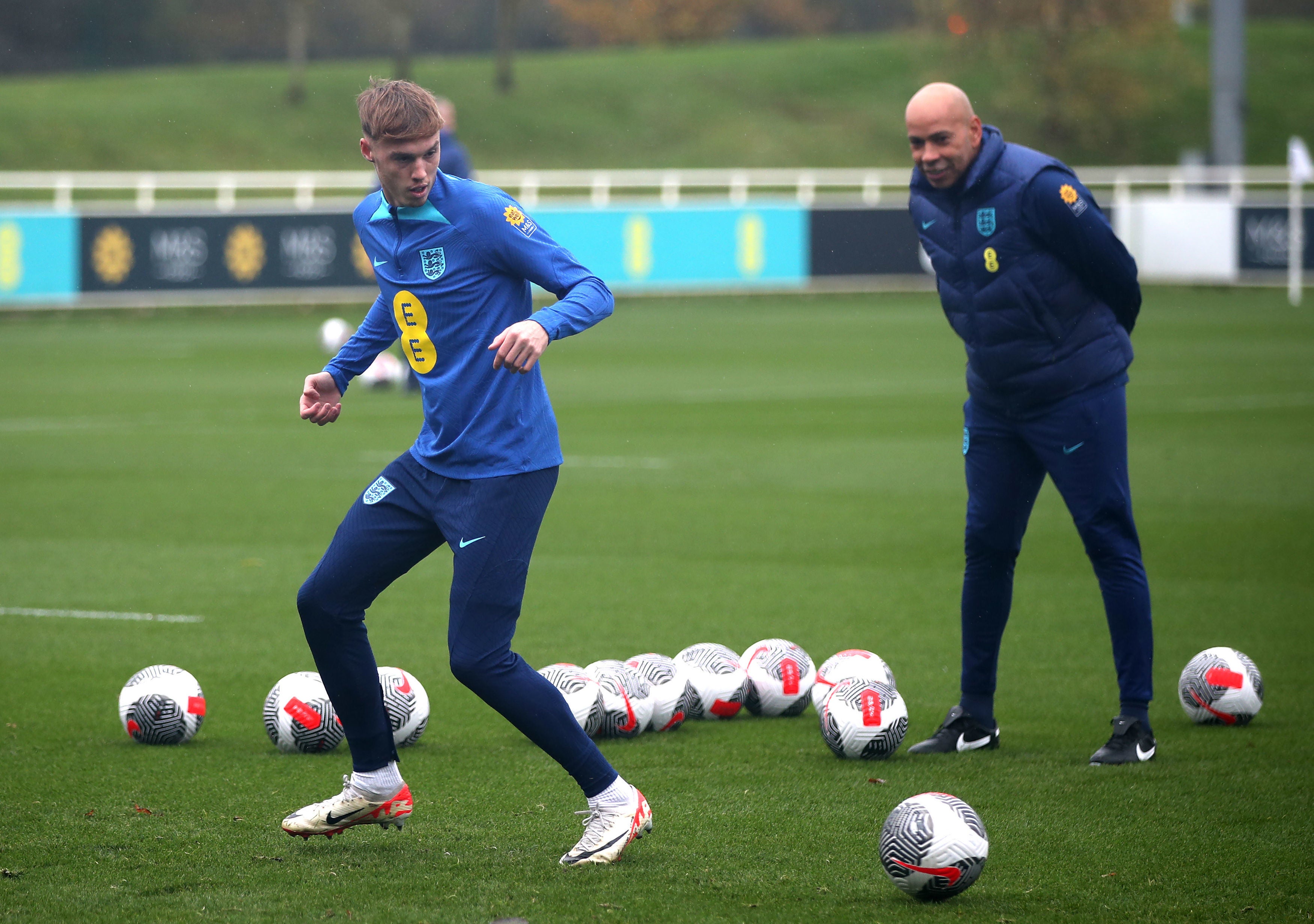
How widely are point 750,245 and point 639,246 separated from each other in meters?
2.42

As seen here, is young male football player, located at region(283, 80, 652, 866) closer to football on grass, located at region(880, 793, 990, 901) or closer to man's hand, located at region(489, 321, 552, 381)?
man's hand, located at region(489, 321, 552, 381)

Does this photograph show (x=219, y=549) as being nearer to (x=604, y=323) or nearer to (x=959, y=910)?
(x=959, y=910)

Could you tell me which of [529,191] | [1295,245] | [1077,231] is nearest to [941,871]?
[1077,231]


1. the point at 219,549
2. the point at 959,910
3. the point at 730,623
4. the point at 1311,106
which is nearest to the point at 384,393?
the point at 219,549

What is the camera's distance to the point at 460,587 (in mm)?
5195

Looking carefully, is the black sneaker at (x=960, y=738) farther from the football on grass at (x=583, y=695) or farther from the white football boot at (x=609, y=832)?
the white football boot at (x=609, y=832)

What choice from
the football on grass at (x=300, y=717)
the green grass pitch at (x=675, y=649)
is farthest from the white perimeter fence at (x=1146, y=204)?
the football on grass at (x=300, y=717)

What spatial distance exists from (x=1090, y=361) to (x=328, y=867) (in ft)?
10.8

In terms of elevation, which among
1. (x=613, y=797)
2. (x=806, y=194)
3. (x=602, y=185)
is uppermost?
(x=602, y=185)

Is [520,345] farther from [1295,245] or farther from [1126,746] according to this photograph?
[1295,245]

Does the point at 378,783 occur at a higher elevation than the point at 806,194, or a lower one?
lower

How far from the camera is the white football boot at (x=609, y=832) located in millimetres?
5211

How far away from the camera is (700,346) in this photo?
87.1 ft

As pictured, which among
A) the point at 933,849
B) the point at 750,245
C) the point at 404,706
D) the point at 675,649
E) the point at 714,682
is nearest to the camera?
the point at 933,849
